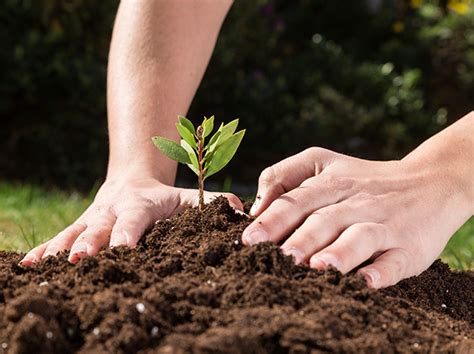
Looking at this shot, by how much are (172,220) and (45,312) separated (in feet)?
2.22

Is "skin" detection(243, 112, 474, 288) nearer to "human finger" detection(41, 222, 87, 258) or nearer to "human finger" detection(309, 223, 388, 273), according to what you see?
"human finger" detection(309, 223, 388, 273)

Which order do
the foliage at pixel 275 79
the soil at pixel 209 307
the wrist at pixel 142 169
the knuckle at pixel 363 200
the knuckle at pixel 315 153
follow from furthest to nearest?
1. the foliage at pixel 275 79
2. the wrist at pixel 142 169
3. the knuckle at pixel 315 153
4. the knuckle at pixel 363 200
5. the soil at pixel 209 307

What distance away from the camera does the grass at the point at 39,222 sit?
3044mm

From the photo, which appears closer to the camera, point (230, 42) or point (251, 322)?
point (251, 322)

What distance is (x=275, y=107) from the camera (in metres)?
6.15

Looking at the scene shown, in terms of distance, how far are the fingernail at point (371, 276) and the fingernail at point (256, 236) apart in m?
0.27

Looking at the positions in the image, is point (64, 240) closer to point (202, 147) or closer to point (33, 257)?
point (33, 257)

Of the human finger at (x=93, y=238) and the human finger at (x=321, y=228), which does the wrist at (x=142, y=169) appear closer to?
the human finger at (x=93, y=238)

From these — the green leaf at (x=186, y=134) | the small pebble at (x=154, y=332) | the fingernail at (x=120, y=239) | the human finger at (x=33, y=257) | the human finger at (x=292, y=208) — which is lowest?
the human finger at (x=33, y=257)

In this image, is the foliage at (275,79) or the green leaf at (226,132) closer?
the green leaf at (226,132)

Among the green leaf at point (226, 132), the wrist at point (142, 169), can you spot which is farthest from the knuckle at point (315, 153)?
the wrist at point (142, 169)

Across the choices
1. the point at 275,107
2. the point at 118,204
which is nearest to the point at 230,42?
the point at 275,107

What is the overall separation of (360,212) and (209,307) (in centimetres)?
59

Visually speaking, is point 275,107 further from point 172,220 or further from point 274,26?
point 172,220
